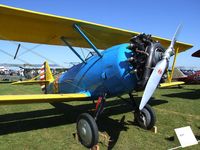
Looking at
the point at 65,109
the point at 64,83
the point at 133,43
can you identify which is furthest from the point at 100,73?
the point at 65,109

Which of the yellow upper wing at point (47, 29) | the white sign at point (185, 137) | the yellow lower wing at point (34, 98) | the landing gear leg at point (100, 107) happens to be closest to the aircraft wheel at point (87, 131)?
the landing gear leg at point (100, 107)

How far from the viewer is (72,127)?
6453mm

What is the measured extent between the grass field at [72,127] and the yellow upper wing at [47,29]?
2414 mm

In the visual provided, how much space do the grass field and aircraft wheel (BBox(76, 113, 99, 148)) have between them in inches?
6.3

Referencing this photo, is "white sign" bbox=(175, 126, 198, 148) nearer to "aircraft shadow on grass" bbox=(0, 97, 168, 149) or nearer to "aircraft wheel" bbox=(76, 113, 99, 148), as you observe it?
"aircraft shadow on grass" bbox=(0, 97, 168, 149)

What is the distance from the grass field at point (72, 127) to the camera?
5.10 m

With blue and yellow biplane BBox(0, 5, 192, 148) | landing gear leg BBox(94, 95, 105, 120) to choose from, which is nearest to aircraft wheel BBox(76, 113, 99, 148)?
blue and yellow biplane BBox(0, 5, 192, 148)

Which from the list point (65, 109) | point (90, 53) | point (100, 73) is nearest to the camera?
point (100, 73)

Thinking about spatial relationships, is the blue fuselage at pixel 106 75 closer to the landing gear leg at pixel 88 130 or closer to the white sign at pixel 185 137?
the landing gear leg at pixel 88 130

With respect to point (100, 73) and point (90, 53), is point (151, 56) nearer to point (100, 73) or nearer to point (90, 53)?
point (100, 73)

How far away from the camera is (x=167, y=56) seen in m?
4.95

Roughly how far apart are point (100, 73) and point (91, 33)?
6.28 feet

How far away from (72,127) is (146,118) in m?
1.92

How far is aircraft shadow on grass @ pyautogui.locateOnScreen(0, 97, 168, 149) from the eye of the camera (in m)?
6.19
